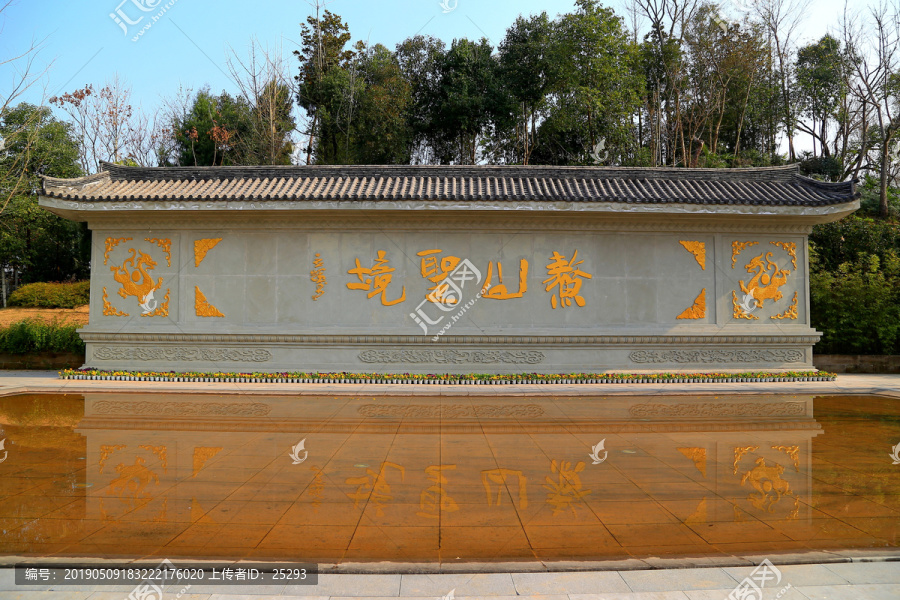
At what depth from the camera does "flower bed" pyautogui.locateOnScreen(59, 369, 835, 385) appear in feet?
32.2

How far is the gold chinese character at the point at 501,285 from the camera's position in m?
10.5

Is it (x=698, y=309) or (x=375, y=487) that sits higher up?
(x=698, y=309)

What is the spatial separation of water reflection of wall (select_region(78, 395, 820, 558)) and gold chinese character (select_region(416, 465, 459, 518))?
0.02 metres

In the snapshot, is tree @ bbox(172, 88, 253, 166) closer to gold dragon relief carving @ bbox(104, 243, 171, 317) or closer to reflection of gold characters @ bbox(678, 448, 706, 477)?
gold dragon relief carving @ bbox(104, 243, 171, 317)

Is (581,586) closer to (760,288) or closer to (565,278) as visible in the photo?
(565,278)

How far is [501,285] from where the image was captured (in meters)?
10.5

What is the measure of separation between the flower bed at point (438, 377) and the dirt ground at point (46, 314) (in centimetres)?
492

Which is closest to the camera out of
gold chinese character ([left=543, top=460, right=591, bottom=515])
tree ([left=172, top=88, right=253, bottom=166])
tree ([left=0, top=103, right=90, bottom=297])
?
gold chinese character ([left=543, top=460, right=591, bottom=515])

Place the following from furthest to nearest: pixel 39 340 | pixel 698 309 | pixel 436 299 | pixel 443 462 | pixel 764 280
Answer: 1. pixel 39 340
2. pixel 764 280
3. pixel 698 309
4. pixel 436 299
5. pixel 443 462

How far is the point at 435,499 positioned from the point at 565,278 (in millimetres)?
7158

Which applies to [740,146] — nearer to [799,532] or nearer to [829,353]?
[829,353]

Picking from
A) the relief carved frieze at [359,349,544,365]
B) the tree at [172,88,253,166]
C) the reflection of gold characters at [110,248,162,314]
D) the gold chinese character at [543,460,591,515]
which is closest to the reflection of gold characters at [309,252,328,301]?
the relief carved frieze at [359,349,544,365]
